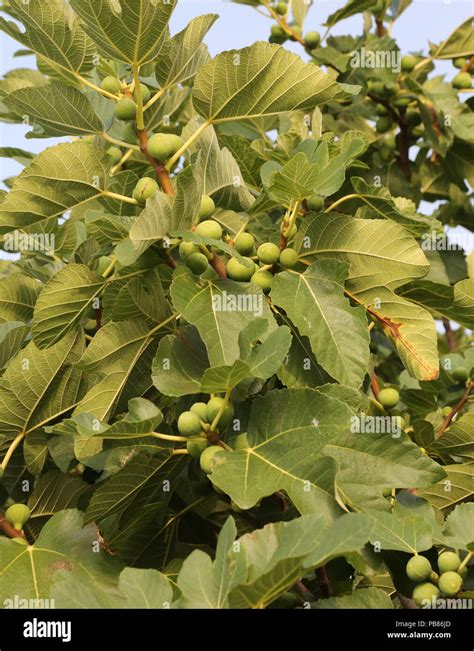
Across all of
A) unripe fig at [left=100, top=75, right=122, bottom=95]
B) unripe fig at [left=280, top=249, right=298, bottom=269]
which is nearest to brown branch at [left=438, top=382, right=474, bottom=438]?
unripe fig at [left=280, top=249, right=298, bottom=269]

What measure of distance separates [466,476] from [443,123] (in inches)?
64.9

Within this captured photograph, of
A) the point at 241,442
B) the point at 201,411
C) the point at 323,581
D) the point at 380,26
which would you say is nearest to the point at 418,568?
the point at 323,581

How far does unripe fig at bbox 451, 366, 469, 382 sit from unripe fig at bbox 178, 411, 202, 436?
44.8 inches

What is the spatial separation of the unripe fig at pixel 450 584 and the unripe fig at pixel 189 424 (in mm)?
612

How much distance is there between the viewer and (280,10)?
3.62m

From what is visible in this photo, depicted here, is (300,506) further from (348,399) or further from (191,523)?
(191,523)

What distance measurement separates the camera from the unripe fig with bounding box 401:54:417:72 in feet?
11.8

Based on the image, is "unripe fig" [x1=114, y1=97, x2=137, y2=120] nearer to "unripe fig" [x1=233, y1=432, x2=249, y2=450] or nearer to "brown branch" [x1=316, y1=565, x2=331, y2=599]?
"unripe fig" [x1=233, y1=432, x2=249, y2=450]

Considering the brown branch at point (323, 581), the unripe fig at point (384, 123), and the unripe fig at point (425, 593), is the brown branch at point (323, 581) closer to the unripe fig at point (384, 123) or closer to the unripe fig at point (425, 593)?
the unripe fig at point (425, 593)

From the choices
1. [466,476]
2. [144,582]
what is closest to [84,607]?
[144,582]

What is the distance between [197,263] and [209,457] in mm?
439

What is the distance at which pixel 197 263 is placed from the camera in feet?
6.72
